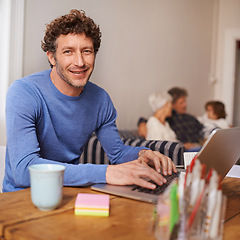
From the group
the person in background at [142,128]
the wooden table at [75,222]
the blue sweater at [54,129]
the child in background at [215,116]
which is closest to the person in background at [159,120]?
the person in background at [142,128]

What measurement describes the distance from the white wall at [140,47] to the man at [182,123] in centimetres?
20

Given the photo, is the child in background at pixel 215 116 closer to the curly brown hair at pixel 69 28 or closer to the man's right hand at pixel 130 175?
the curly brown hair at pixel 69 28

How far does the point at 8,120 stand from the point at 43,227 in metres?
0.57

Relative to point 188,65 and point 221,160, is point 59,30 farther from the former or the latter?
point 188,65

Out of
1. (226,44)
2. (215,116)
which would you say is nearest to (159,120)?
(215,116)

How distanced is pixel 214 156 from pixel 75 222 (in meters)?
0.42

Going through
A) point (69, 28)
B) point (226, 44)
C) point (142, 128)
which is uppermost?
point (226, 44)

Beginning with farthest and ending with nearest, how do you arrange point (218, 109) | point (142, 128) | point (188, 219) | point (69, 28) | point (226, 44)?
point (226, 44)
point (218, 109)
point (142, 128)
point (69, 28)
point (188, 219)

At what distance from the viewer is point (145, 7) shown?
4266 mm

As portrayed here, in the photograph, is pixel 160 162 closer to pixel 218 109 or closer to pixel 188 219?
pixel 188 219

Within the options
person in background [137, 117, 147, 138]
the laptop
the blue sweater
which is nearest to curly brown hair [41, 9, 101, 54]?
the blue sweater

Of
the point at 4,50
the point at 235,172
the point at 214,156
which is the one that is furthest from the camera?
the point at 4,50

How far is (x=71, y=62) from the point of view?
1.41 metres

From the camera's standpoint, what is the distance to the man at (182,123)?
455cm
